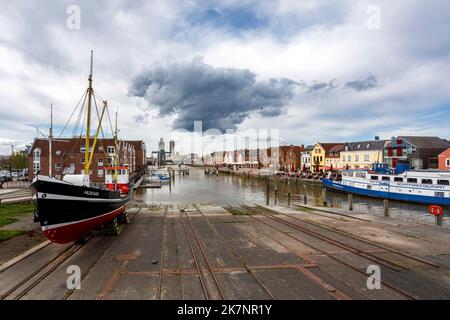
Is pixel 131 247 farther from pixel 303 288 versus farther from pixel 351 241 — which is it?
pixel 351 241

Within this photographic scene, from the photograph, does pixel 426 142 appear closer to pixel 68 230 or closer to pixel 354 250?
pixel 354 250

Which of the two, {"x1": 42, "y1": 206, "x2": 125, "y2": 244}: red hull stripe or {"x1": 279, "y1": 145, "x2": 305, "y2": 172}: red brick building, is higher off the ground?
{"x1": 279, "y1": 145, "x2": 305, "y2": 172}: red brick building

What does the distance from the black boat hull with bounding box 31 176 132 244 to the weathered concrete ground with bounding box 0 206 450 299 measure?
111 cm

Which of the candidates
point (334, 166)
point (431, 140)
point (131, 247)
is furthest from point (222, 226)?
point (334, 166)

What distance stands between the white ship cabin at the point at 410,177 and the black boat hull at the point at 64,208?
4093cm

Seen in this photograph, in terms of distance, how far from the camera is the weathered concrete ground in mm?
8062

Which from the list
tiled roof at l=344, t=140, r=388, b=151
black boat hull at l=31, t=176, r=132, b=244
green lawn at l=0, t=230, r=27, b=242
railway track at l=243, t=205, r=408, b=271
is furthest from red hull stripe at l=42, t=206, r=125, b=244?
tiled roof at l=344, t=140, r=388, b=151

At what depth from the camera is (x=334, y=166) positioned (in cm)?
7769

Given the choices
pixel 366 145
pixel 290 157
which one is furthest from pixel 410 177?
pixel 290 157

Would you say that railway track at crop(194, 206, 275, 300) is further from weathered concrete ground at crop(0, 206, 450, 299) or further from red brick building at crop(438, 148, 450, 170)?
red brick building at crop(438, 148, 450, 170)

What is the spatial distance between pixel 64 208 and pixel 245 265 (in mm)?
8333

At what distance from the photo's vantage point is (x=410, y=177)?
123 feet

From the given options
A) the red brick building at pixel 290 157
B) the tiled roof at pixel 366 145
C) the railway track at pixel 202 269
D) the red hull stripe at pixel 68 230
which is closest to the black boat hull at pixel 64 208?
the red hull stripe at pixel 68 230
